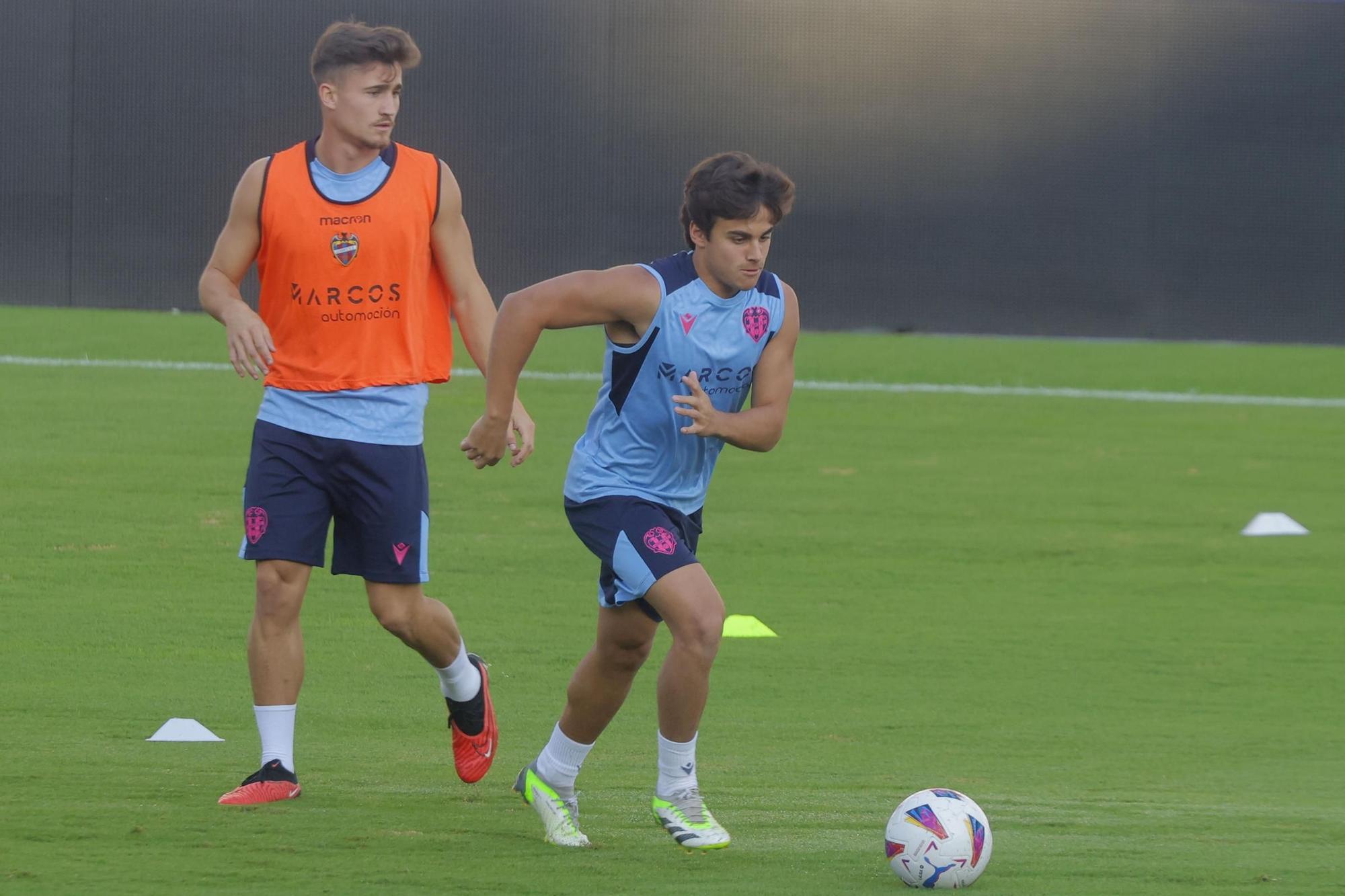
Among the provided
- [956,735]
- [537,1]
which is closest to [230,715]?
[956,735]

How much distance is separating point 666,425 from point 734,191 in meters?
0.58

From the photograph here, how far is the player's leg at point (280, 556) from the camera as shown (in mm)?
4387

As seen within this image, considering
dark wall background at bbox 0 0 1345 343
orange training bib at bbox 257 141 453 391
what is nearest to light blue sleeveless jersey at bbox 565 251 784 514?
orange training bib at bbox 257 141 453 391

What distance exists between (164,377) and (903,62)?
1103cm

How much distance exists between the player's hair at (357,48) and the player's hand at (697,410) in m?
1.19

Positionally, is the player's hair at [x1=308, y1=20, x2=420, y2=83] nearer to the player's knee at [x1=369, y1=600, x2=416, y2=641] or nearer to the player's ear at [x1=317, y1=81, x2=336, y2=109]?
the player's ear at [x1=317, y1=81, x2=336, y2=109]

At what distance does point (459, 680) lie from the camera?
4773mm

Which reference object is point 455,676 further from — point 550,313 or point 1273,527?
point 1273,527

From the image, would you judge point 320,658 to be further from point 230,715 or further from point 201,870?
point 201,870

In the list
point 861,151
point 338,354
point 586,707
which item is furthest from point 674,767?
point 861,151

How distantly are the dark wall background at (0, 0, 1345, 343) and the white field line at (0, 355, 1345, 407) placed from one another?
19.7 ft

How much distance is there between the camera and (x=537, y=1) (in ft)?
70.0

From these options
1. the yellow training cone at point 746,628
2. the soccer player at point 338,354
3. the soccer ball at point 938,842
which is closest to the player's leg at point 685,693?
the soccer ball at point 938,842

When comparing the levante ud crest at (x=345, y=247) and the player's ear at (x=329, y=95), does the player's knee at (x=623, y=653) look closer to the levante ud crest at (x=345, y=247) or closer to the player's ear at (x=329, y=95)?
the levante ud crest at (x=345, y=247)
